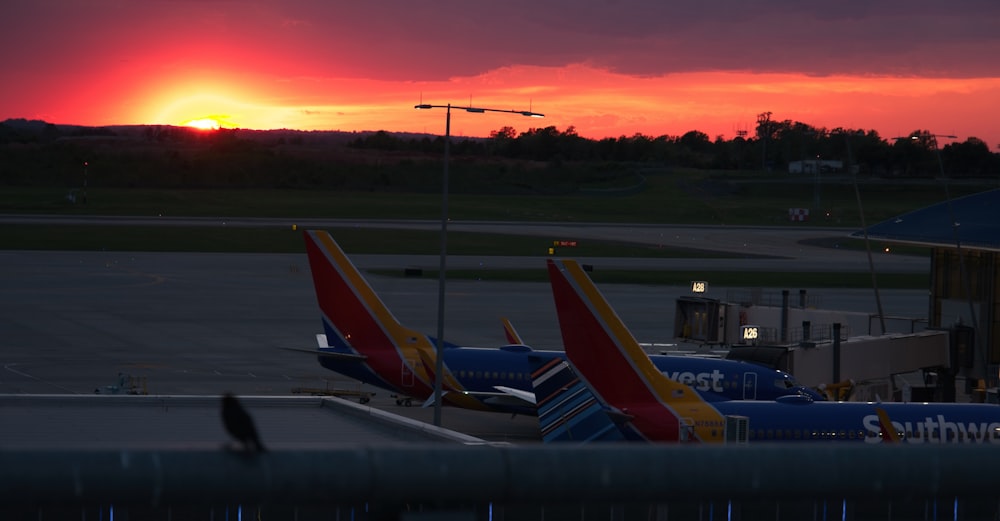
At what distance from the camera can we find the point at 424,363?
4138 cm

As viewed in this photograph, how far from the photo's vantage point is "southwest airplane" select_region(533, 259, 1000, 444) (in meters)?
29.4

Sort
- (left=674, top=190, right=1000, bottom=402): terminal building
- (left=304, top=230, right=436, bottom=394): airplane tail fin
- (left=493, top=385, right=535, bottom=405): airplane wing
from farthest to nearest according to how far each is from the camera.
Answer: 1. (left=674, top=190, right=1000, bottom=402): terminal building
2. (left=304, top=230, right=436, bottom=394): airplane tail fin
3. (left=493, top=385, right=535, bottom=405): airplane wing

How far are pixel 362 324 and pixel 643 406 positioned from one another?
16.2m

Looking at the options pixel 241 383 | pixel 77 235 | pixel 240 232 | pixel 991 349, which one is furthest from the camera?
pixel 240 232

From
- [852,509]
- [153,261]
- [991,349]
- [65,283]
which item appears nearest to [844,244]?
[153,261]

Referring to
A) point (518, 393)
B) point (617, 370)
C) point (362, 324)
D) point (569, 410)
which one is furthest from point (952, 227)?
point (569, 410)

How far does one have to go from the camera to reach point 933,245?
48781 mm

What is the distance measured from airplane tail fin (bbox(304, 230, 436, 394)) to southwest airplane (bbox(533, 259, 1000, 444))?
12743 millimetres

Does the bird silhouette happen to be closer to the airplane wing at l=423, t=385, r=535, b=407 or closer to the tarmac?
the airplane wing at l=423, t=385, r=535, b=407

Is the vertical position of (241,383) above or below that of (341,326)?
below

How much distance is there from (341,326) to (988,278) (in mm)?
25225

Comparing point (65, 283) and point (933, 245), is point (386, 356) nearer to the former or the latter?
point (933, 245)

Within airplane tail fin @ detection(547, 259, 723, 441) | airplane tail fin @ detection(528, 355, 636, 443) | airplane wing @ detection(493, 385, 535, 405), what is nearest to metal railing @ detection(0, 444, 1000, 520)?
airplane tail fin @ detection(528, 355, 636, 443)

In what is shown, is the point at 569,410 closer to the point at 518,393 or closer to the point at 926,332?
the point at 518,393
